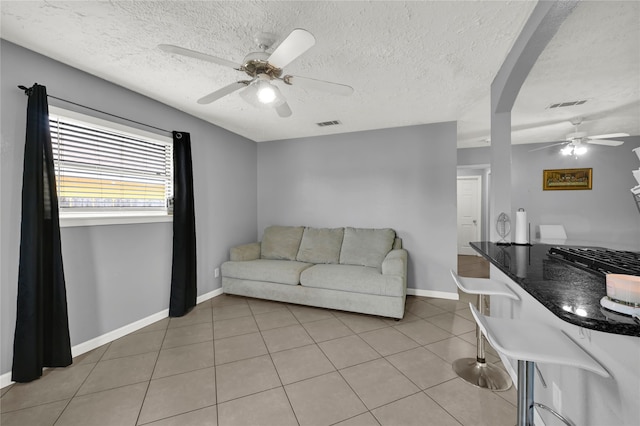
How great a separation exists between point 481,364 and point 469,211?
204 inches

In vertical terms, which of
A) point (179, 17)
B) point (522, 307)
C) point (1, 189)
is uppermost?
point (179, 17)

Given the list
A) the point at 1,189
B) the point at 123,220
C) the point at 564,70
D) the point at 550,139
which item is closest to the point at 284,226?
the point at 123,220

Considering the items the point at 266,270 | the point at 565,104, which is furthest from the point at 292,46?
the point at 565,104

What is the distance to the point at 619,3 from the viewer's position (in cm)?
154

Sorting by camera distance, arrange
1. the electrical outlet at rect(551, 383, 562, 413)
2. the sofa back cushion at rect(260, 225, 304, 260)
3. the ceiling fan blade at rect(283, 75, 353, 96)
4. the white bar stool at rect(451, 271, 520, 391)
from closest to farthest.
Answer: the electrical outlet at rect(551, 383, 562, 413) → the white bar stool at rect(451, 271, 520, 391) → the ceiling fan blade at rect(283, 75, 353, 96) → the sofa back cushion at rect(260, 225, 304, 260)

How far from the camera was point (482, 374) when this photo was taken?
191 centimetres

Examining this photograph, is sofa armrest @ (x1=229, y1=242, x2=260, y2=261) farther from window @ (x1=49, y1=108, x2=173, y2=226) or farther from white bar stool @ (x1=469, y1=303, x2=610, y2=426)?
white bar stool @ (x1=469, y1=303, x2=610, y2=426)

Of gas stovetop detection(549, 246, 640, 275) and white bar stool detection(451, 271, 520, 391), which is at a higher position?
gas stovetop detection(549, 246, 640, 275)

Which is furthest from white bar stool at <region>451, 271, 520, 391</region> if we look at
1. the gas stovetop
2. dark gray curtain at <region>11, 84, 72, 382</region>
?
dark gray curtain at <region>11, 84, 72, 382</region>

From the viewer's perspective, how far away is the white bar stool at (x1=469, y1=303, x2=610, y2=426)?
3.00 ft

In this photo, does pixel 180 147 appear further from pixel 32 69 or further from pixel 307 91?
pixel 307 91

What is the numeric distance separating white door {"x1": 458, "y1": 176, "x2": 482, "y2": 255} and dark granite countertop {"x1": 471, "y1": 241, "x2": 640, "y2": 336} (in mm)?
4960

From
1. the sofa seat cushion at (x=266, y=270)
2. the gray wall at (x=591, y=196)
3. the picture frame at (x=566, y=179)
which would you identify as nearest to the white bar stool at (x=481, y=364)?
the sofa seat cushion at (x=266, y=270)

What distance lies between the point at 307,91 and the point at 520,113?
284 cm
